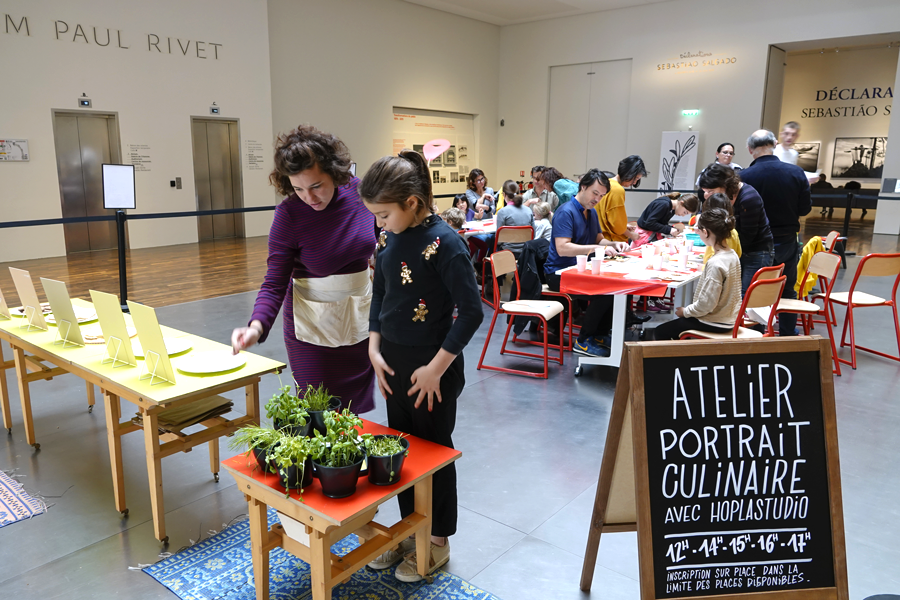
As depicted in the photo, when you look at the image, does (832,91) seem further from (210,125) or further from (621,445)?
(621,445)

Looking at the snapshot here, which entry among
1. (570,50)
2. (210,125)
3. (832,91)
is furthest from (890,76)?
(210,125)

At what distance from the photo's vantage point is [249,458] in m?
1.92

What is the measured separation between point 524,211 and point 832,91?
1284 centimetres

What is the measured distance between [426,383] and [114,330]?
136 centimetres

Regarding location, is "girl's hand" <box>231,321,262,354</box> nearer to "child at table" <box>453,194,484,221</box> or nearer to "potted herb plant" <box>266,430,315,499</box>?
"potted herb plant" <box>266,430,315,499</box>

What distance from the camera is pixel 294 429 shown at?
190cm

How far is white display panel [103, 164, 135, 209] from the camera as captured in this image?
534 cm

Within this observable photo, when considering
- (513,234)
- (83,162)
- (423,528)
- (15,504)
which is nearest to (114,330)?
(15,504)

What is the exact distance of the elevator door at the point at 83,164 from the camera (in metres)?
8.70

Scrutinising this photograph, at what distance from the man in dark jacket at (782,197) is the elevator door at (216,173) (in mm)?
8204

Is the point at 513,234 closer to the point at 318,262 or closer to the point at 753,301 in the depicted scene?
the point at 753,301

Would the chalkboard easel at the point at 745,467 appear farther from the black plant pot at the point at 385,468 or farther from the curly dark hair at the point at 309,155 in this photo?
the curly dark hair at the point at 309,155

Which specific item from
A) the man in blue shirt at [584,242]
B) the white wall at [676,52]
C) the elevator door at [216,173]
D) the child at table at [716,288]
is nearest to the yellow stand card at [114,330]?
the child at table at [716,288]

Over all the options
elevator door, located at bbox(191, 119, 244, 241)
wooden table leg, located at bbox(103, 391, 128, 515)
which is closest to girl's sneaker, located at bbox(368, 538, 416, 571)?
wooden table leg, located at bbox(103, 391, 128, 515)
